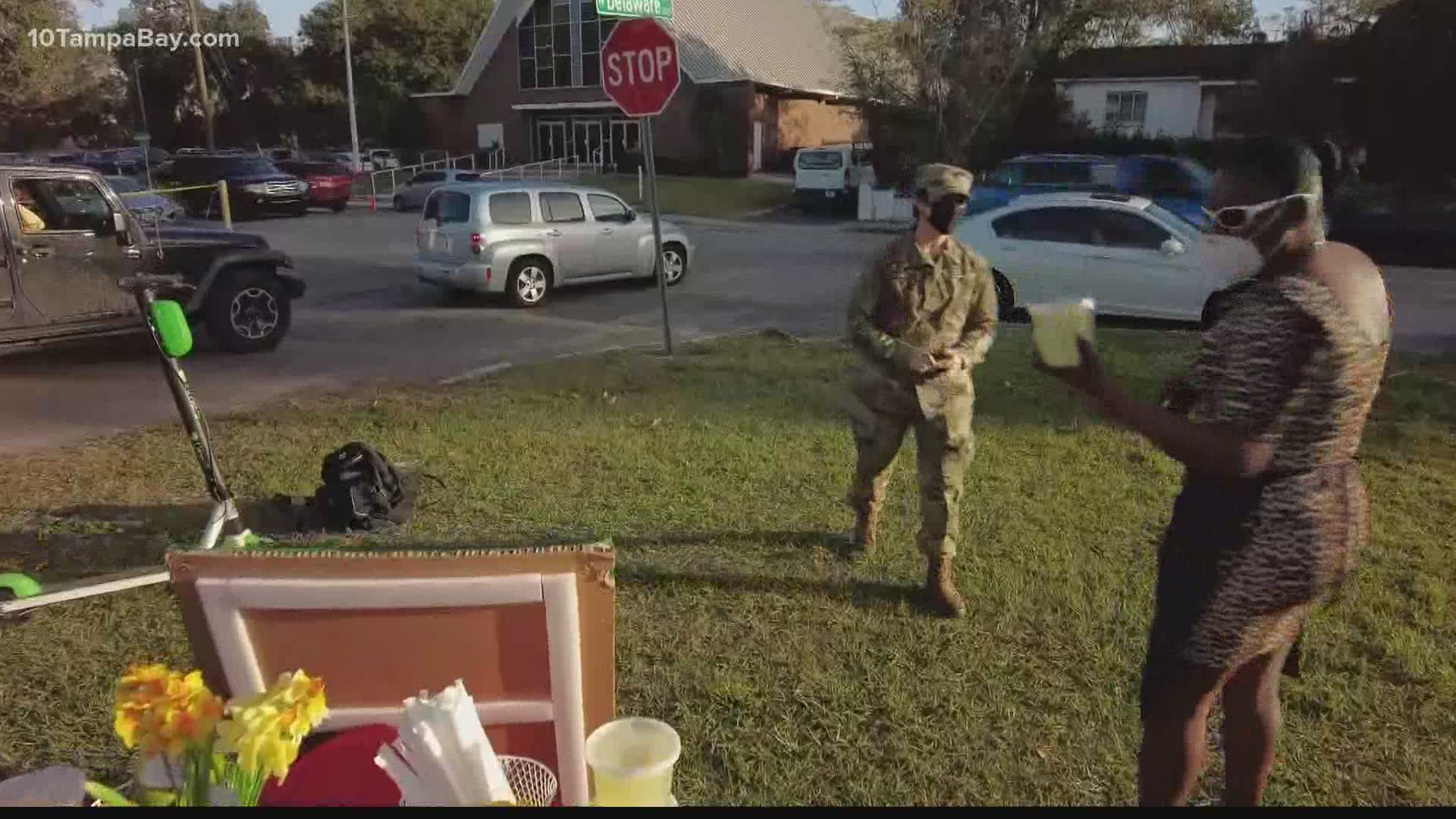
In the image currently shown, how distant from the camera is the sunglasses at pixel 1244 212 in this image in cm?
214

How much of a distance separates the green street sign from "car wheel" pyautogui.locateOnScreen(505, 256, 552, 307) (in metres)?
5.40

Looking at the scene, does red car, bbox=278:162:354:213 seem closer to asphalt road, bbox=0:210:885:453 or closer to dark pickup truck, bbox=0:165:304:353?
asphalt road, bbox=0:210:885:453

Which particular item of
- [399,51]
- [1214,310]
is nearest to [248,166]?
[399,51]

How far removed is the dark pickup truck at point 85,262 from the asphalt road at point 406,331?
19.2 inches

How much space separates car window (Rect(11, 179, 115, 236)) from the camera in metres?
8.53

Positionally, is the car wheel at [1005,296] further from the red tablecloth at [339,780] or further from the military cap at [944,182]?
the red tablecloth at [339,780]

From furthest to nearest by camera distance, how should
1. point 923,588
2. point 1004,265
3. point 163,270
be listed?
1. point 1004,265
2. point 163,270
3. point 923,588

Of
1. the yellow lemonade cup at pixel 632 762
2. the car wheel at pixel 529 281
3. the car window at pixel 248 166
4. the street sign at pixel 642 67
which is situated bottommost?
the car wheel at pixel 529 281

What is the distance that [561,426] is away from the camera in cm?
721

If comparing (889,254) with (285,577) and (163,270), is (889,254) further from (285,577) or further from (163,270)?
(163,270)

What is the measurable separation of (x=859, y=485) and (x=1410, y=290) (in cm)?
1289

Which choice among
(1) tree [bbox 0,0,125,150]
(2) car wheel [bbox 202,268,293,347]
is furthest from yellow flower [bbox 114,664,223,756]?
(1) tree [bbox 0,0,125,150]

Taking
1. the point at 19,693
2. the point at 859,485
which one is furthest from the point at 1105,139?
the point at 19,693
